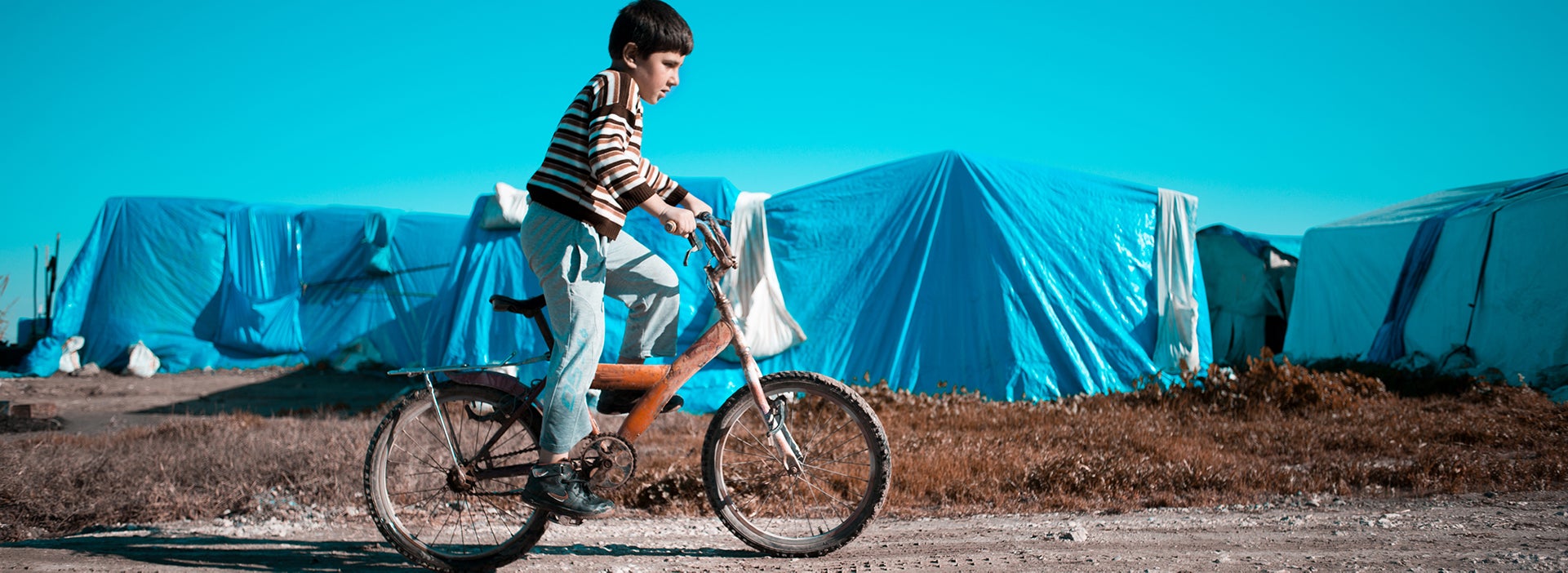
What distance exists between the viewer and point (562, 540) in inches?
122

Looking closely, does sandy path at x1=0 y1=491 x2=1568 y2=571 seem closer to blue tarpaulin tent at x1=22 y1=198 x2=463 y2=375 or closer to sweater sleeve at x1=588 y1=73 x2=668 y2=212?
sweater sleeve at x1=588 y1=73 x2=668 y2=212

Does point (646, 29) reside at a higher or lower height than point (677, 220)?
higher

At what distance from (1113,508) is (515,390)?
8.33ft

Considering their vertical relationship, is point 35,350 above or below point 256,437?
below

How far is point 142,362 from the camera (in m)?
12.1

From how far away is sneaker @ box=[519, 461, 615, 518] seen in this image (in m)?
2.51

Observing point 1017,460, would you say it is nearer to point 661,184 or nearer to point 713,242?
point 713,242

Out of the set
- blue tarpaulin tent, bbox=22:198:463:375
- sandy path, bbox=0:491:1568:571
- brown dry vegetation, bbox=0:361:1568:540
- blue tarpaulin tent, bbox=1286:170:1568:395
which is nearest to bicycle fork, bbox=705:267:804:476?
sandy path, bbox=0:491:1568:571

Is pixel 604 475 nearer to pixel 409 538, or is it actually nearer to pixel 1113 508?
pixel 409 538

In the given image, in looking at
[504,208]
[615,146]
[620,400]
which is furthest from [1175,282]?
[615,146]

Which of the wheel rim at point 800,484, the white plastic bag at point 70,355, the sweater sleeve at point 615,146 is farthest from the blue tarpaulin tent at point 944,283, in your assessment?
the white plastic bag at point 70,355

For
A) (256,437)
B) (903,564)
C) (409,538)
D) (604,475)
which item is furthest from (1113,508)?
(256,437)

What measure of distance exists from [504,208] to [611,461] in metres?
5.84

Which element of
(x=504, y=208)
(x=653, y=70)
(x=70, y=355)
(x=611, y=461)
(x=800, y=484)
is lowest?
(x=70, y=355)
